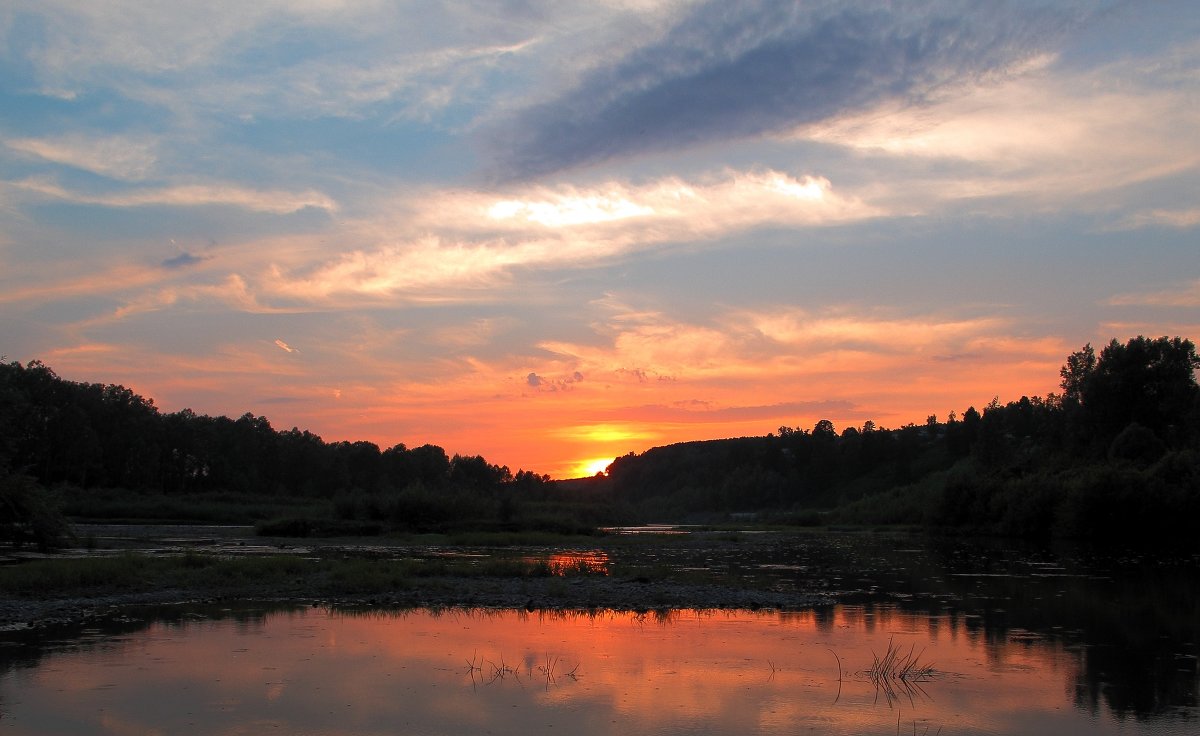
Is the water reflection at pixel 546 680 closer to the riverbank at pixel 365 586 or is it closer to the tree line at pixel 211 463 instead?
the riverbank at pixel 365 586

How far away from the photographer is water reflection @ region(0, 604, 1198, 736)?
1330 cm

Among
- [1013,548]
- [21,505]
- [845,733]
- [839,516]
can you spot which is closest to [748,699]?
[845,733]

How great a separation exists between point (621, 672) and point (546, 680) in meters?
1.52

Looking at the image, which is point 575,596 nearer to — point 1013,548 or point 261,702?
point 261,702

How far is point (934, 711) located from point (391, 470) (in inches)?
5940

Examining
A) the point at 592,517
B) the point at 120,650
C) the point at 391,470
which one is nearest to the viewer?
the point at 120,650

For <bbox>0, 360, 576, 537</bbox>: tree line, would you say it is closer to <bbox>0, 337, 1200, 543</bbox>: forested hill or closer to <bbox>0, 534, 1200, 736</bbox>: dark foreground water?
<bbox>0, 337, 1200, 543</bbox>: forested hill

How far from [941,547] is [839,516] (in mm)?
59735

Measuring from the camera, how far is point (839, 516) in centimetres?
11919

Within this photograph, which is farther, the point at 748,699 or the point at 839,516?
the point at 839,516

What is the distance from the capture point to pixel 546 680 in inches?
633

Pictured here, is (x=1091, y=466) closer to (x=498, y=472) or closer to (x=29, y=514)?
(x=29, y=514)

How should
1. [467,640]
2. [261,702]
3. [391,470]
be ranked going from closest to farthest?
[261,702], [467,640], [391,470]

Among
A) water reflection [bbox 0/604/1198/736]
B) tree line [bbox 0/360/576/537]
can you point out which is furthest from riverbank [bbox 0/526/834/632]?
tree line [bbox 0/360/576/537]
